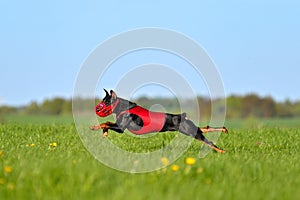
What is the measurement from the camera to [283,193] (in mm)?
6305

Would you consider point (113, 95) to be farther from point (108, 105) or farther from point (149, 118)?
point (149, 118)

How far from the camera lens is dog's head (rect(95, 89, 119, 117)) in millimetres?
9062

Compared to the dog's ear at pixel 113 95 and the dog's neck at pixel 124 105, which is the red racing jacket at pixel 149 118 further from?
the dog's ear at pixel 113 95

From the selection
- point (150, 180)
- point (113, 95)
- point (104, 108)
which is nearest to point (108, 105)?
point (104, 108)

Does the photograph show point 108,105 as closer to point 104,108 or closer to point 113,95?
point 104,108

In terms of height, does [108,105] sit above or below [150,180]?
above

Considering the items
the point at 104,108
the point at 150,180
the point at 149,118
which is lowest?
the point at 150,180

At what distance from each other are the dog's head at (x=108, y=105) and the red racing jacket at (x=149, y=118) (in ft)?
Result: 0.70

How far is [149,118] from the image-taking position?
903cm

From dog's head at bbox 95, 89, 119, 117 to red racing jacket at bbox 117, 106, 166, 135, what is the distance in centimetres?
21

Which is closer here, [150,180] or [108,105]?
[150,180]

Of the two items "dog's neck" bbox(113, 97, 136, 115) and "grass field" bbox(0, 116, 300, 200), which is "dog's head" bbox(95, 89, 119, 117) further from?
"grass field" bbox(0, 116, 300, 200)

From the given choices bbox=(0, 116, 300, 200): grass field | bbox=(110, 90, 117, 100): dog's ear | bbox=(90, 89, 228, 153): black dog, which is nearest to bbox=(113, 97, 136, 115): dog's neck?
bbox=(90, 89, 228, 153): black dog

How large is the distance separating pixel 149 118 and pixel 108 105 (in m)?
0.79
